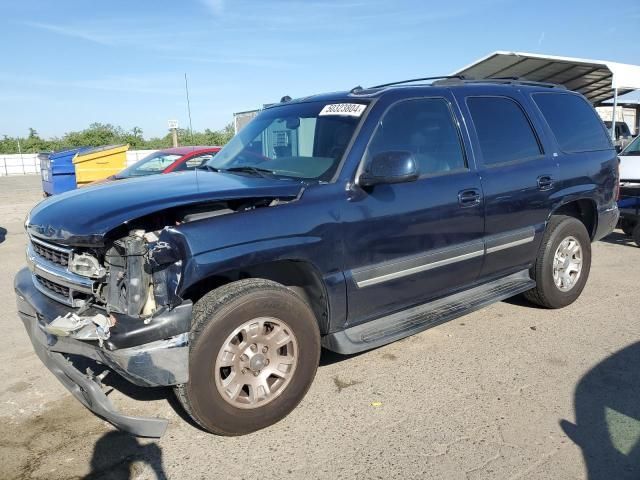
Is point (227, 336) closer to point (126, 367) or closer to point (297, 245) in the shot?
point (126, 367)

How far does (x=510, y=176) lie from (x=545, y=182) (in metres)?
0.48

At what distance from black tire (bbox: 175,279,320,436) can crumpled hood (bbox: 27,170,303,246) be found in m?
0.53

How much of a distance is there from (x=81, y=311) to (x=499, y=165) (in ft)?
10.5

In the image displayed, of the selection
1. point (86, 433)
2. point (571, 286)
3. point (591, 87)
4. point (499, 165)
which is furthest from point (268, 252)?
point (591, 87)

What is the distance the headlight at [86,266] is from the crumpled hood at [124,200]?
10 cm

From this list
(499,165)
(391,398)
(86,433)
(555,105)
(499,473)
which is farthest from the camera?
(555,105)

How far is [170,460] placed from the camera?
9.02 feet

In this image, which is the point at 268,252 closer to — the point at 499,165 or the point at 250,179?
the point at 250,179

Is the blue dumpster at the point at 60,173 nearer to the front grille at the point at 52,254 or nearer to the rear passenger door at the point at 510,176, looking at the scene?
the front grille at the point at 52,254

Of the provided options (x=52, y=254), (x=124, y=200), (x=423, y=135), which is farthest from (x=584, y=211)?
(x=52, y=254)

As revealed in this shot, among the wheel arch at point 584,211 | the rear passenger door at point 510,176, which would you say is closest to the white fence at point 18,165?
the wheel arch at point 584,211

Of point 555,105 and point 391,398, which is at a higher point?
point 555,105

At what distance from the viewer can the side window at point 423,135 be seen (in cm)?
356

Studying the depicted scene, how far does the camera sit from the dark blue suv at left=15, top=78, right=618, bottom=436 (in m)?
2.62
